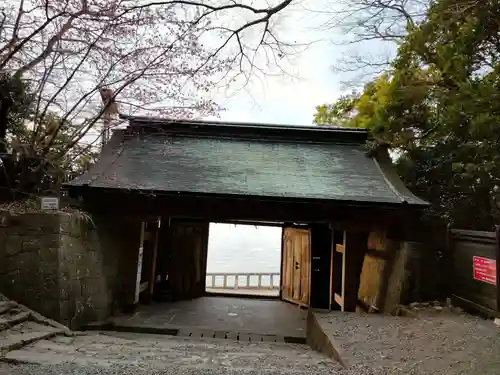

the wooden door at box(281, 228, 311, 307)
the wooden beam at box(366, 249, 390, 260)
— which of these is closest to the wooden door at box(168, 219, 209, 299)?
the wooden door at box(281, 228, 311, 307)

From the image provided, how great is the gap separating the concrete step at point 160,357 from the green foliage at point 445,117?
9.51 ft

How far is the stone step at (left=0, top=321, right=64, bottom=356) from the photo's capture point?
A: 144 inches

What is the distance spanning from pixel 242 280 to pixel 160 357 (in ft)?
28.6

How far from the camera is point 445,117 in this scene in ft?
16.7

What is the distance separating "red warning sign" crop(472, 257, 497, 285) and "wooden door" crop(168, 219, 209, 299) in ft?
20.2

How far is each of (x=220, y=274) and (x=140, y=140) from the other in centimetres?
543

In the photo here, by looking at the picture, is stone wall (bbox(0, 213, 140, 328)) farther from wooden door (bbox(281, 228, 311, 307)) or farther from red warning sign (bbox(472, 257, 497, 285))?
red warning sign (bbox(472, 257, 497, 285))

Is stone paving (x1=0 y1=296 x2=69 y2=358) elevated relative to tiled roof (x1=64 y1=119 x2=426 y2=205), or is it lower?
lower

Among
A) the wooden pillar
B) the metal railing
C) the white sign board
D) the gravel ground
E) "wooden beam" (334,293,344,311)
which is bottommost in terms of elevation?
the metal railing

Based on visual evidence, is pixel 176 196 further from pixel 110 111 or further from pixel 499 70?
pixel 499 70

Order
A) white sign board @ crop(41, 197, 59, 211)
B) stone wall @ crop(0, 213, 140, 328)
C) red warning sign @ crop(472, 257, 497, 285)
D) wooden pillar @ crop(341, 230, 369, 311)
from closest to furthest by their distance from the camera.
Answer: stone wall @ crop(0, 213, 140, 328), white sign board @ crop(41, 197, 59, 211), red warning sign @ crop(472, 257, 497, 285), wooden pillar @ crop(341, 230, 369, 311)

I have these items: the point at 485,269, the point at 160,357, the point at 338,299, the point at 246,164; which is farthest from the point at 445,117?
the point at 160,357

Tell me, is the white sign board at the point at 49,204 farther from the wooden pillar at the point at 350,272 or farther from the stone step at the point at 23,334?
the wooden pillar at the point at 350,272

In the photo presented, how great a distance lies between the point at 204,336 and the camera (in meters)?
6.05
